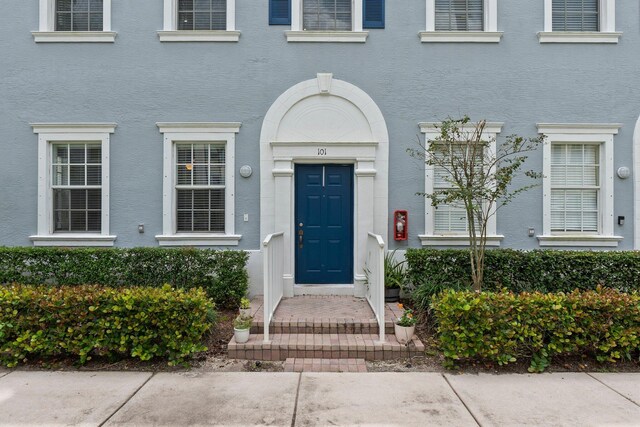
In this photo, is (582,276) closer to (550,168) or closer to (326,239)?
(550,168)

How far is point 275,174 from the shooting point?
22.3ft

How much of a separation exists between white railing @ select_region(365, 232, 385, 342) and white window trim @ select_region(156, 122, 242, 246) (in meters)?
2.30

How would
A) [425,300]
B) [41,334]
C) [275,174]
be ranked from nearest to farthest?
[41,334] → [425,300] → [275,174]

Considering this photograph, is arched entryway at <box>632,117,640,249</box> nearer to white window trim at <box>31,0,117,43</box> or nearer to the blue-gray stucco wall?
the blue-gray stucco wall

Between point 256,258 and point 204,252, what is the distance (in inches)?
38.2

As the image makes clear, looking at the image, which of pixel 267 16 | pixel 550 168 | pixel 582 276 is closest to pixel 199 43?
pixel 267 16

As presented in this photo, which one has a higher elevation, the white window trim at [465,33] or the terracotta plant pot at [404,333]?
the white window trim at [465,33]

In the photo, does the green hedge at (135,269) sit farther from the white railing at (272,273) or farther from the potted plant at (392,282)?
the potted plant at (392,282)

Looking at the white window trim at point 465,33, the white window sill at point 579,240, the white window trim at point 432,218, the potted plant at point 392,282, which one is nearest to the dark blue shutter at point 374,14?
the white window trim at point 465,33

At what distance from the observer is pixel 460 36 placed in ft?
22.5

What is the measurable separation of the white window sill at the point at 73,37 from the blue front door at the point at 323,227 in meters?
4.05

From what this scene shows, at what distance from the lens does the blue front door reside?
6.91m

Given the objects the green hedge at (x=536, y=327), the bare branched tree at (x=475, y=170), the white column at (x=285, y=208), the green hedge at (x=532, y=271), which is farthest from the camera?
the white column at (x=285, y=208)

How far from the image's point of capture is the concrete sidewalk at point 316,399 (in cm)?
349
